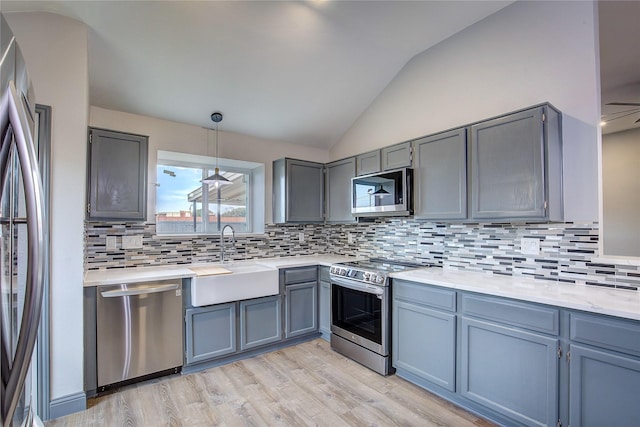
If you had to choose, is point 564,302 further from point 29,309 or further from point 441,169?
point 29,309

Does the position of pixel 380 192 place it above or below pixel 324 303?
above

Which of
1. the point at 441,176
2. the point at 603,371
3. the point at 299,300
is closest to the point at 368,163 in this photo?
the point at 441,176

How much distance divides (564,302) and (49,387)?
3.22m

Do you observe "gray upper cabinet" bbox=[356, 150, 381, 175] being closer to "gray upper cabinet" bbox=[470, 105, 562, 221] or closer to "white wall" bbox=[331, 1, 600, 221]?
"white wall" bbox=[331, 1, 600, 221]

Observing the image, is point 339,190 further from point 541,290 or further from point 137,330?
point 137,330

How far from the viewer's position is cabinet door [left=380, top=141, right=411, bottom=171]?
2.95 metres

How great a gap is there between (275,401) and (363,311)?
105 cm

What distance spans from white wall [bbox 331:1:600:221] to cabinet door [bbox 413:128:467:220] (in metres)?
0.39

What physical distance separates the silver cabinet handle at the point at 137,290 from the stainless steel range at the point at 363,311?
150 cm

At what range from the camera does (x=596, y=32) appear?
2.14 m

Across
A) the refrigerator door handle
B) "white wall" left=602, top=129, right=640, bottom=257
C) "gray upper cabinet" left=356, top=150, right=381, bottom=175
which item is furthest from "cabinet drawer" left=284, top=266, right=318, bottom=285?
the refrigerator door handle

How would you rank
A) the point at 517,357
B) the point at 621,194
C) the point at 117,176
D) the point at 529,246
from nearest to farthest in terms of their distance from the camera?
the point at 517,357 < the point at 621,194 < the point at 529,246 < the point at 117,176

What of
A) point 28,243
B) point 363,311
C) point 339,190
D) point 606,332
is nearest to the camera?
point 28,243

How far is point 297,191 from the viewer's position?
3.78 metres
